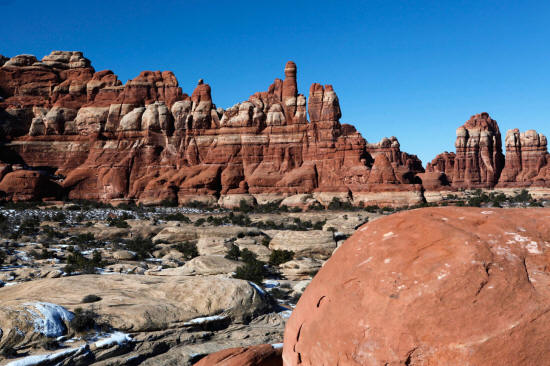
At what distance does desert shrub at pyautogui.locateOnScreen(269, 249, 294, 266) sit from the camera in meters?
21.0

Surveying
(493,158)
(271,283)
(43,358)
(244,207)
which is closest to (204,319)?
(43,358)

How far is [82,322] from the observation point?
758 cm

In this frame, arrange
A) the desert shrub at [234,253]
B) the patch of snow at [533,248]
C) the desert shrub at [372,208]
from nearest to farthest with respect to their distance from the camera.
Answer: the patch of snow at [533,248] < the desert shrub at [234,253] < the desert shrub at [372,208]

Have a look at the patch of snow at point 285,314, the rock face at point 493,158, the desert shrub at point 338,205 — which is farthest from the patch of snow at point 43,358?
the rock face at point 493,158

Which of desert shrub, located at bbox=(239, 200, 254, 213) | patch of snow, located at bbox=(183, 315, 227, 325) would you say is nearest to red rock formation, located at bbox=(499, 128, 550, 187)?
desert shrub, located at bbox=(239, 200, 254, 213)

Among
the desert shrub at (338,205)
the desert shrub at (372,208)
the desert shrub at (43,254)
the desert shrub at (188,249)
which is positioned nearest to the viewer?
the desert shrub at (43,254)

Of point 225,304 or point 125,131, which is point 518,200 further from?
point 225,304

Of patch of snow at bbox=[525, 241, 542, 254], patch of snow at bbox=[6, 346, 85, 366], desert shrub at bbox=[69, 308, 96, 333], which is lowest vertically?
patch of snow at bbox=[6, 346, 85, 366]

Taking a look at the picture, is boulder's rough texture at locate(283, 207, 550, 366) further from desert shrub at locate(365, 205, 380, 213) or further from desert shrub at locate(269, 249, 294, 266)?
desert shrub at locate(365, 205, 380, 213)

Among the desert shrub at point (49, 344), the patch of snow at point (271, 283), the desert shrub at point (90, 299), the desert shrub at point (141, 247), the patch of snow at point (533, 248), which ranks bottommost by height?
the patch of snow at point (271, 283)

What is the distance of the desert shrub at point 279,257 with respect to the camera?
68.9 ft

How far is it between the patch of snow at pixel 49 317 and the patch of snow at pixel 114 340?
2.34ft

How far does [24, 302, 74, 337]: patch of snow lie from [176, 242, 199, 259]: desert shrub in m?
14.8

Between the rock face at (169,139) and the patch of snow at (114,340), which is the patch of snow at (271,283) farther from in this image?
the rock face at (169,139)
